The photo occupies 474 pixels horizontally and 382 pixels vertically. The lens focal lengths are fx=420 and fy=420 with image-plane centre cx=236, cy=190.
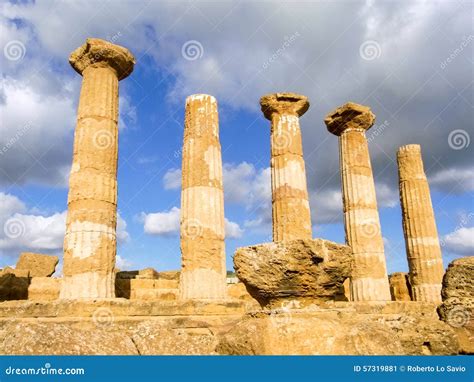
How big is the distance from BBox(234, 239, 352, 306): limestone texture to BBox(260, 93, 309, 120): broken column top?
1043 centimetres

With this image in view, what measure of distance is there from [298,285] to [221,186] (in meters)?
6.71

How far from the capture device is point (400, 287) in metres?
19.7

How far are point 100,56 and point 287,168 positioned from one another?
7.31m

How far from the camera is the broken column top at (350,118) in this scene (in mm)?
17484

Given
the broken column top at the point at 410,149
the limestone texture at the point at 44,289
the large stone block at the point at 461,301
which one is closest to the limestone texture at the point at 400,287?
the broken column top at the point at 410,149

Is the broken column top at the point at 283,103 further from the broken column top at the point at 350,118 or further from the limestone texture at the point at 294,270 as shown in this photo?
the limestone texture at the point at 294,270

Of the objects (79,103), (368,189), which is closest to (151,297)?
(79,103)

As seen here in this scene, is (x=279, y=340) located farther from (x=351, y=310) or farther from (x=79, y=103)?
(x=79, y=103)

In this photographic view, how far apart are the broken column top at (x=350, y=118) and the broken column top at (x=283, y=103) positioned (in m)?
2.11

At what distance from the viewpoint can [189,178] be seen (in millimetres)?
12406

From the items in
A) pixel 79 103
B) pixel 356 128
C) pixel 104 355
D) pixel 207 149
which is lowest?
pixel 104 355

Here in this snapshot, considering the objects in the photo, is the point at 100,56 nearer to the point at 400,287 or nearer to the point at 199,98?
the point at 199,98

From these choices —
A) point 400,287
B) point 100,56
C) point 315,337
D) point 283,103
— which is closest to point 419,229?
point 400,287

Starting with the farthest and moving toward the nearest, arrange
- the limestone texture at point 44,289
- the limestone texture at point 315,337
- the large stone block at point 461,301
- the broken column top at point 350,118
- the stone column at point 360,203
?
the broken column top at point 350,118, the stone column at point 360,203, the limestone texture at point 44,289, the large stone block at point 461,301, the limestone texture at point 315,337
